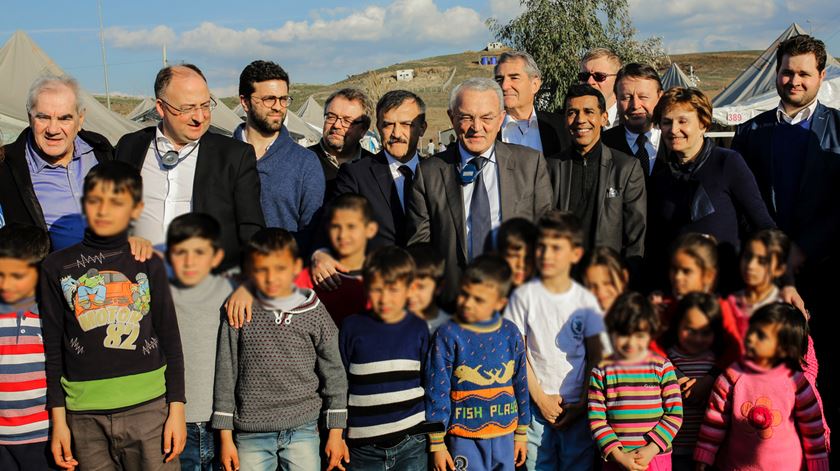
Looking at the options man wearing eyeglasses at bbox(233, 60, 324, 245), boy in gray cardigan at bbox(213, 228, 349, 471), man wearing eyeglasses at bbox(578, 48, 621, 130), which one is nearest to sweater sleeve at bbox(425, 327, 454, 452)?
boy in gray cardigan at bbox(213, 228, 349, 471)

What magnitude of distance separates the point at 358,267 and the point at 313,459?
1.32 meters

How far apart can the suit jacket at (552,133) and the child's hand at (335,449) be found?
2405mm

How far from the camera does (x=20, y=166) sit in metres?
3.86

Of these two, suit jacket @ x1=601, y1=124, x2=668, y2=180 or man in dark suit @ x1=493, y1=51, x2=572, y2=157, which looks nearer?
suit jacket @ x1=601, y1=124, x2=668, y2=180

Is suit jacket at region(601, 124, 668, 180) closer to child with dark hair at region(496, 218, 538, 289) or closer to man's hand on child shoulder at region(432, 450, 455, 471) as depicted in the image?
man's hand on child shoulder at region(432, 450, 455, 471)

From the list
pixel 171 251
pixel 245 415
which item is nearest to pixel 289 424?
pixel 245 415

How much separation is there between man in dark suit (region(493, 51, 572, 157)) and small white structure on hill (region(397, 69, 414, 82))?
3828 inches

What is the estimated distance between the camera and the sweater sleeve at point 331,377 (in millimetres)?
3297

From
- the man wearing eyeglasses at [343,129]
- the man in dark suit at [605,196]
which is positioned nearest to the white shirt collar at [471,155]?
the man in dark suit at [605,196]

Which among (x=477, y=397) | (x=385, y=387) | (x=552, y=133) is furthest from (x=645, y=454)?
(x=552, y=133)

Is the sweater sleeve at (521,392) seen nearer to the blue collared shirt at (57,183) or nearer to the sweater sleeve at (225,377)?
the sweater sleeve at (225,377)

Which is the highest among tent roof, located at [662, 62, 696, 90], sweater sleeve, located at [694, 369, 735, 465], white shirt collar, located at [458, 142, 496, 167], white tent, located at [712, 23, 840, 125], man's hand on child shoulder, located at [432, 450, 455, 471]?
tent roof, located at [662, 62, 696, 90]

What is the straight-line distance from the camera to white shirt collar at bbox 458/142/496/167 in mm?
2554

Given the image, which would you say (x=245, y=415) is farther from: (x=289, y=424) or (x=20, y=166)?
(x=20, y=166)
